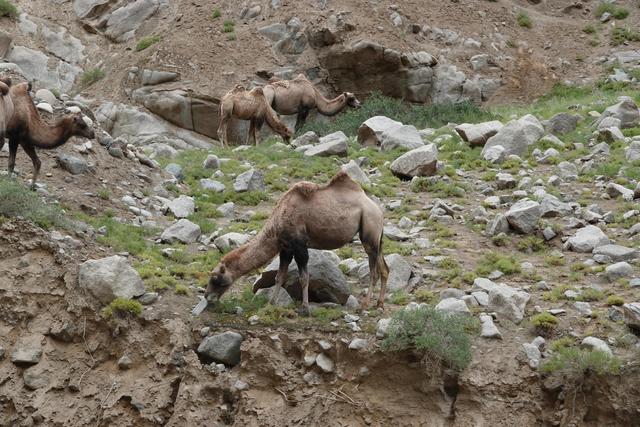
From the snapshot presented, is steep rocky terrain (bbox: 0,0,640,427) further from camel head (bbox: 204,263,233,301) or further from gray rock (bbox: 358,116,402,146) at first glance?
camel head (bbox: 204,263,233,301)

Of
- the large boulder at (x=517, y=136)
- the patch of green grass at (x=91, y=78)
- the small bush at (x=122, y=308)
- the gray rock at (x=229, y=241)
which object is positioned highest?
the small bush at (x=122, y=308)

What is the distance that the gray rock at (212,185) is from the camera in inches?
669

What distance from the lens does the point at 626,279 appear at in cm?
1153

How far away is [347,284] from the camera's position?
1191cm

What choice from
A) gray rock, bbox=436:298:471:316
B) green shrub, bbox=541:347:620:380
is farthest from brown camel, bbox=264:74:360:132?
green shrub, bbox=541:347:620:380

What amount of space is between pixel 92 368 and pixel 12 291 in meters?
1.71

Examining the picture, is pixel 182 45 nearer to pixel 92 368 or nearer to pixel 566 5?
pixel 566 5

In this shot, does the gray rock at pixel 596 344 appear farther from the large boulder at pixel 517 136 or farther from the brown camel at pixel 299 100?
the brown camel at pixel 299 100

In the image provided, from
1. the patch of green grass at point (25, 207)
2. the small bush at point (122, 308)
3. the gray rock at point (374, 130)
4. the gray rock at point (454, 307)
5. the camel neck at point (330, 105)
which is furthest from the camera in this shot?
the camel neck at point (330, 105)

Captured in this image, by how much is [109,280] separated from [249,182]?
626 cm

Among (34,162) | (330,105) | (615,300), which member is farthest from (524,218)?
(330,105)

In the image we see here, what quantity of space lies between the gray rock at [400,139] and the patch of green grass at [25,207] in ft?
32.8

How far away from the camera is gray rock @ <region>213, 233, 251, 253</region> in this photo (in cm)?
1343

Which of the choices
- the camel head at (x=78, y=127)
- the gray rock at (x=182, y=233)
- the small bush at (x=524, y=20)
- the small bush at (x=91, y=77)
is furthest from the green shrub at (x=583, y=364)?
the small bush at (x=524, y=20)
